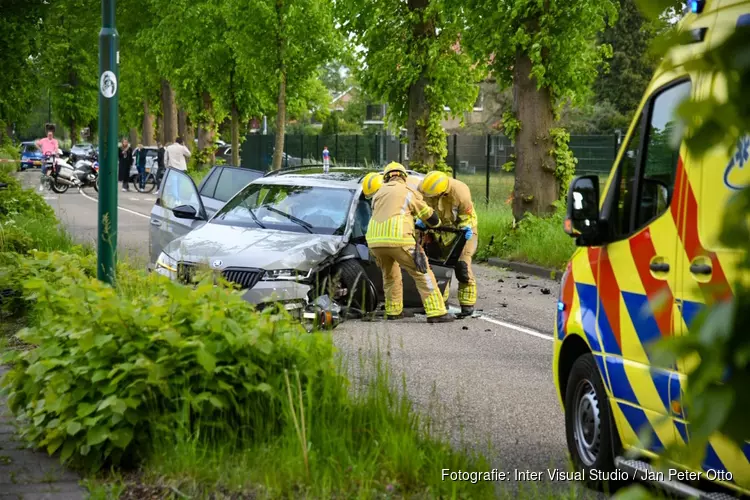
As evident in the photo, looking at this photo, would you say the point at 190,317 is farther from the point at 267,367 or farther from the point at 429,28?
the point at 429,28

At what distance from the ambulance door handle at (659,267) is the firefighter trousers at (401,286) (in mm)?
6972

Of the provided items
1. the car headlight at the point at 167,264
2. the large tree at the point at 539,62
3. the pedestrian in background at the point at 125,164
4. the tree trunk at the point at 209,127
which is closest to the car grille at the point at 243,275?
the car headlight at the point at 167,264

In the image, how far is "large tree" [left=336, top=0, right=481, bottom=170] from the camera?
23875 millimetres

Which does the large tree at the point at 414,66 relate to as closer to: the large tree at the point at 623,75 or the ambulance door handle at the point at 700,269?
the ambulance door handle at the point at 700,269

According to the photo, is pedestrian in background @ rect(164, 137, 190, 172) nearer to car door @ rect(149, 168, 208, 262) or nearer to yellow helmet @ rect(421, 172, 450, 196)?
car door @ rect(149, 168, 208, 262)

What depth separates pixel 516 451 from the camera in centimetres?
648

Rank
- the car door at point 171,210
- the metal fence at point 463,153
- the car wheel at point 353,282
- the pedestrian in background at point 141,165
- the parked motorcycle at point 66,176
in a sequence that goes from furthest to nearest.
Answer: the pedestrian in background at point 141,165, the parked motorcycle at point 66,176, the metal fence at point 463,153, the car door at point 171,210, the car wheel at point 353,282

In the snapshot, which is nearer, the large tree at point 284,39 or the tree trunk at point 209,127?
the large tree at point 284,39

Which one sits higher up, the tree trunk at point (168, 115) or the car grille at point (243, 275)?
the tree trunk at point (168, 115)

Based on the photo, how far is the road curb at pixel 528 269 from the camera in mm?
16953

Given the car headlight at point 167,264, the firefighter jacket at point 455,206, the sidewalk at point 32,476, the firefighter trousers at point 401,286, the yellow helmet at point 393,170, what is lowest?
the sidewalk at point 32,476

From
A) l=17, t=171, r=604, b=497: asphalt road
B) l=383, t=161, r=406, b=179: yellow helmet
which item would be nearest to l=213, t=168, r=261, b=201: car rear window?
l=17, t=171, r=604, b=497: asphalt road

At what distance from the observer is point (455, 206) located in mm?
12820

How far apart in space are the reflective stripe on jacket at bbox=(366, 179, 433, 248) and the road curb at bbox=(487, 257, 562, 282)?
5.64 meters
